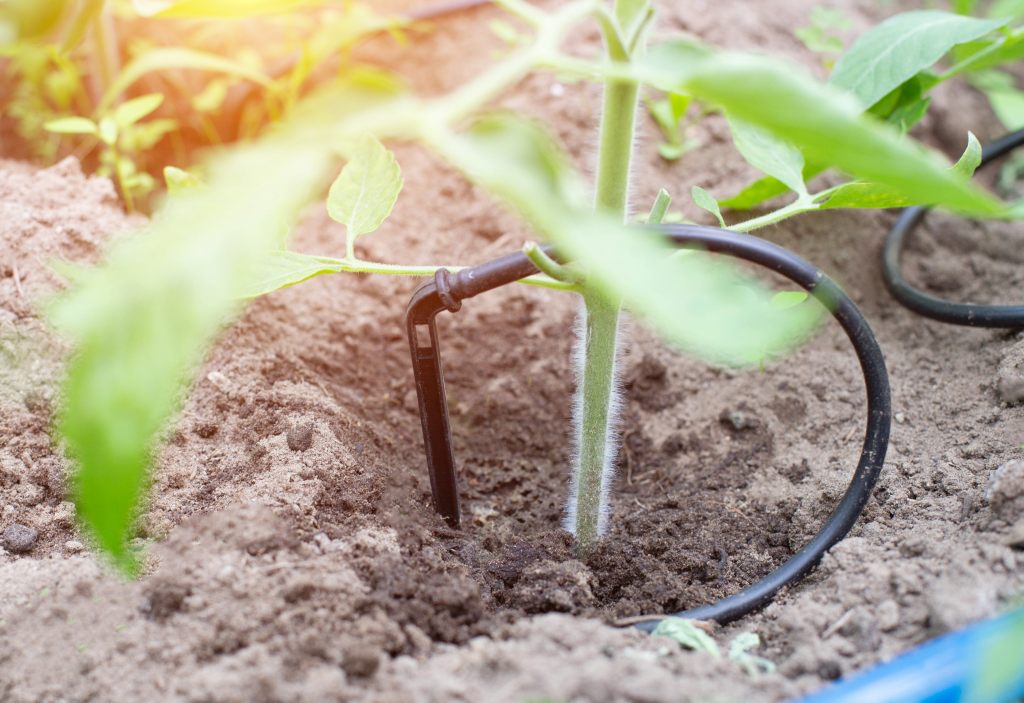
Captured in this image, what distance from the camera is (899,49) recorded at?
3.38 feet

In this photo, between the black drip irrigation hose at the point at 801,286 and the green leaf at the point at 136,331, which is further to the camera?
the black drip irrigation hose at the point at 801,286

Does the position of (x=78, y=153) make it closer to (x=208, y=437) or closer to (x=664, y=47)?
(x=208, y=437)

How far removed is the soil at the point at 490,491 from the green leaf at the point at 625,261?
1.08 feet

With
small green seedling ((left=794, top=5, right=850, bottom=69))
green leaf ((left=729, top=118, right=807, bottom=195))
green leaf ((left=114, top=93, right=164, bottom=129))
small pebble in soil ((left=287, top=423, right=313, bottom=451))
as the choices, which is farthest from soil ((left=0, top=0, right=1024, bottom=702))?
green leaf ((left=729, top=118, right=807, bottom=195))

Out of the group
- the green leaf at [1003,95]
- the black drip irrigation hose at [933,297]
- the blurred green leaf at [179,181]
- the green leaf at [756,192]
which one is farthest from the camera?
the green leaf at [1003,95]

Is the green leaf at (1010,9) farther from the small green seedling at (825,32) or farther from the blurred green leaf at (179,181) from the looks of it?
the blurred green leaf at (179,181)

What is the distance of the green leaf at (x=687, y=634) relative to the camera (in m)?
0.75

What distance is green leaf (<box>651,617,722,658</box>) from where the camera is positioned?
0.75m

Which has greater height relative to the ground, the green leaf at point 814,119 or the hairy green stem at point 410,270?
the green leaf at point 814,119

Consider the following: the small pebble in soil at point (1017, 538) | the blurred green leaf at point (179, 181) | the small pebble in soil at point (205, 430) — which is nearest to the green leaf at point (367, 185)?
the blurred green leaf at point (179, 181)

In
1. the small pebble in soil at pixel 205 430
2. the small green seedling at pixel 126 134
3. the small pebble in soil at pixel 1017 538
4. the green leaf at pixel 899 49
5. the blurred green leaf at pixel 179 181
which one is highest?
the green leaf at pixel 899 49

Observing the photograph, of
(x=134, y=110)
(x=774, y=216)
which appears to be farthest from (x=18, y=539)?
(x=774, y=216)

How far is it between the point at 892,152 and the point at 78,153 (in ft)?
5.07

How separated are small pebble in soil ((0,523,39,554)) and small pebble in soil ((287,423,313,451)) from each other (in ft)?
0.92
